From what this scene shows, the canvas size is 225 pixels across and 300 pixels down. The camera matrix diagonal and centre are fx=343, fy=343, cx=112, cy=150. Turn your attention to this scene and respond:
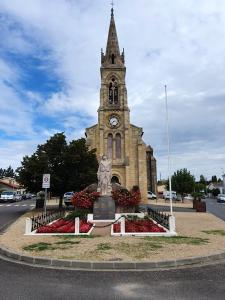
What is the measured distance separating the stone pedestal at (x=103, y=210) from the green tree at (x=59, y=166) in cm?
922

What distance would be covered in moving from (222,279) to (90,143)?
44204mm

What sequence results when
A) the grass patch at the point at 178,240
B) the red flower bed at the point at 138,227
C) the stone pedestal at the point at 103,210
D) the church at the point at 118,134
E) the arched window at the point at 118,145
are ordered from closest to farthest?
the grass patch at the point at 178,240, the red flower bed at the point at 138,227, the stone pedestal at the point at 103,210, the church at the point at 118,134, the arched window at the point at 118,145

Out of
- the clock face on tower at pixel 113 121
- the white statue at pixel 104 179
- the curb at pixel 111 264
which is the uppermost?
the clock face on tower at pixel 113 121

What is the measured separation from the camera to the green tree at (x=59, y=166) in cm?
2719

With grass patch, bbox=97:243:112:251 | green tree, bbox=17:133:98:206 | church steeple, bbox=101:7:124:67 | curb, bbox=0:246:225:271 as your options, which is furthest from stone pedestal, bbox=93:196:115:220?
church steeple, bbox=101:7:124:67

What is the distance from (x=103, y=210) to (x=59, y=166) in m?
10.9

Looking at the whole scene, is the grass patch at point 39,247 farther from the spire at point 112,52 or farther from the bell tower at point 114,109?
the spire at point 112,52

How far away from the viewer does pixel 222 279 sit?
6.87 meters

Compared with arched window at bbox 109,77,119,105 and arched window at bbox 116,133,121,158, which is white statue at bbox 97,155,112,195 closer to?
arched window at bbox 116,133,121,158

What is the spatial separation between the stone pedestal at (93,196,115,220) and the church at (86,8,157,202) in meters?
29.3

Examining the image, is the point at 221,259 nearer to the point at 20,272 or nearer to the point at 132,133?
the point at 20,272

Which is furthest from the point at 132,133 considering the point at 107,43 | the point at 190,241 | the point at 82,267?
the point at 82,267

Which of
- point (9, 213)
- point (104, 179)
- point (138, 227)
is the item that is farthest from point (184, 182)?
point (138, 227)

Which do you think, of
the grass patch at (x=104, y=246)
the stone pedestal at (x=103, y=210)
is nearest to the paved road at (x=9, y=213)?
the stone pedestal at (x=103, y=210)
